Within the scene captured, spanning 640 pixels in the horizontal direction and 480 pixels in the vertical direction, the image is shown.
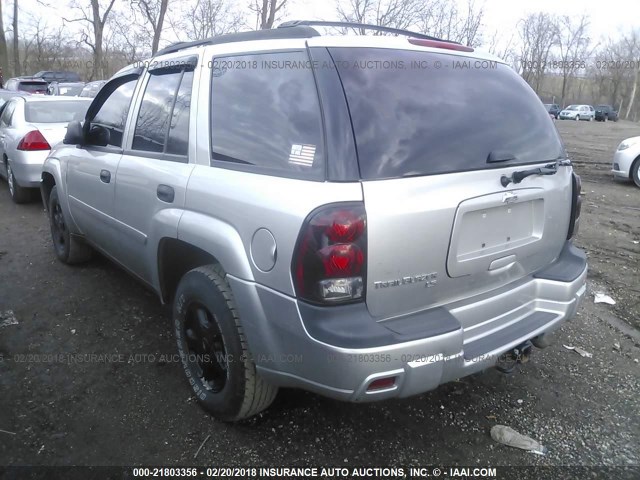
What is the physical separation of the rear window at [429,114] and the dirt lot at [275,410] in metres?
1.38

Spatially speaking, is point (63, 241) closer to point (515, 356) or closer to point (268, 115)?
point (268, 115)

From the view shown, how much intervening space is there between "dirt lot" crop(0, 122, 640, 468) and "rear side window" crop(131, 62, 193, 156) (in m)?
1.39

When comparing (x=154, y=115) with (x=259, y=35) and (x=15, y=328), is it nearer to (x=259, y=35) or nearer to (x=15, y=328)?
(x=259, y=35)

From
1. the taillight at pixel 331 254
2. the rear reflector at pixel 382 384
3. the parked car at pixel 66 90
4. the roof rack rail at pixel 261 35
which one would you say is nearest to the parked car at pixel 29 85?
the parked car at pixel 66 90

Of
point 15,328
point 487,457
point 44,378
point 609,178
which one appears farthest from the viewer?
point 609,178

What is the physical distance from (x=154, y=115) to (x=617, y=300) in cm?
403

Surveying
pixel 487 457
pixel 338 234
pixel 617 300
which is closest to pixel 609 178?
pixel 617 300

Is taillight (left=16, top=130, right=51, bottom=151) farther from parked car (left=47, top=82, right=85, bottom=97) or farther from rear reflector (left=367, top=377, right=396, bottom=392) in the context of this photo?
parked car (left=47, top=82, right=85, bottom=97)

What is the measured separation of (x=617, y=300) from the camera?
14.0ft

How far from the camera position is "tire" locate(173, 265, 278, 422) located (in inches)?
90.2

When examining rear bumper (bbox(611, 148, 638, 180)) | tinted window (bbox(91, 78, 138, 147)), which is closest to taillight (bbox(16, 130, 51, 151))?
tinted window (bbox(91, 78, 138, 147))

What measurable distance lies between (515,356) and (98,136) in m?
3.18

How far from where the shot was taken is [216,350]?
2.52 meters

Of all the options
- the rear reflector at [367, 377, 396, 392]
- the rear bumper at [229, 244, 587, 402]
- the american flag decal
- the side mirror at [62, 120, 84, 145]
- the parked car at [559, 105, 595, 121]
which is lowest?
the rear reflector at [367, 377, 396, 392]
